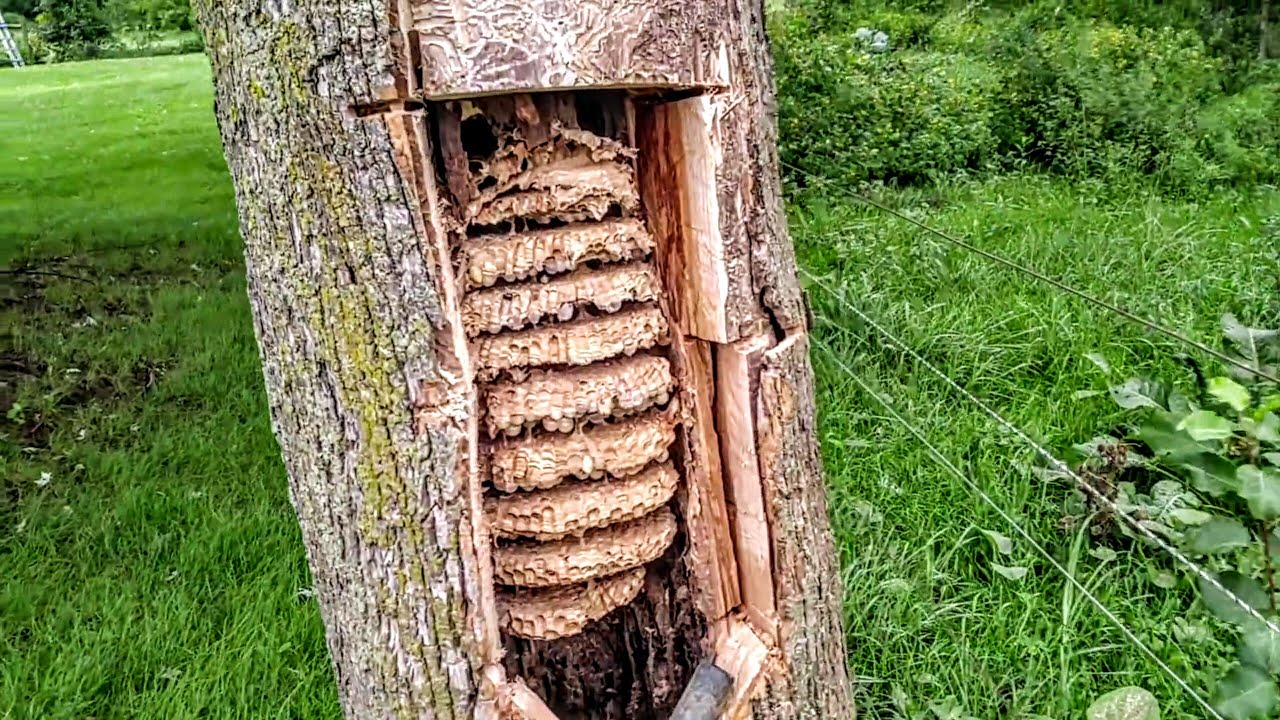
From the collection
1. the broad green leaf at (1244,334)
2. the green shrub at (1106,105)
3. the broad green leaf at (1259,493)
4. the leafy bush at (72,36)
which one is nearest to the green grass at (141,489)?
the broad green leaf at (1259,493)

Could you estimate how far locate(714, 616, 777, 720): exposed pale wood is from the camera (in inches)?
51.9

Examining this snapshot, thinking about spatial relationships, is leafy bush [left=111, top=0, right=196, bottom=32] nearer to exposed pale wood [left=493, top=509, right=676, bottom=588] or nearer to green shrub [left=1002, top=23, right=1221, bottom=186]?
green shrub [left=1002, top=23, right=1221, bottom=186]

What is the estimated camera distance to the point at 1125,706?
155 centimetres

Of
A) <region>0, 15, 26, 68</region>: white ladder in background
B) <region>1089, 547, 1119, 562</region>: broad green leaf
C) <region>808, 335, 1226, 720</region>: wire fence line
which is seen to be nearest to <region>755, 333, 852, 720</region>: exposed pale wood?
<region>808, 335, 1226, 720</region>: wire fence line

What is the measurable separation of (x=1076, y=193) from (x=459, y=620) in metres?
4.73

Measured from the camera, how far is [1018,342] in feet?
10.4

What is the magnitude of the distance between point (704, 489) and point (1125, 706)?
829 mm

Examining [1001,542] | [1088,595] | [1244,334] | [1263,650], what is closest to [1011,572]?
[1001,542]

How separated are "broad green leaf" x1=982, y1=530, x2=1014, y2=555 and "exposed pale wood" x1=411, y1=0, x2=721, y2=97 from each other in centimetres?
157

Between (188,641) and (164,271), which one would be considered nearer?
(188,641)

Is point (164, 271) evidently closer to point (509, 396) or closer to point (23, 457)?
point (23, 457)

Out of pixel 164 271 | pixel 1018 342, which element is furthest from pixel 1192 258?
pixel 164 271

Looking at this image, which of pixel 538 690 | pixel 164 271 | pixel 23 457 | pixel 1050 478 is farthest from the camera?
pixel 164 271

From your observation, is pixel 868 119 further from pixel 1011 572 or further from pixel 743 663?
pixel 743 663
